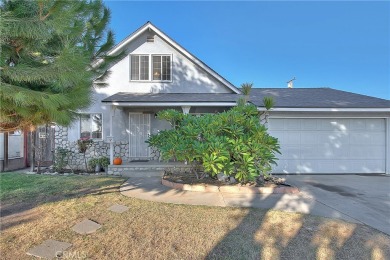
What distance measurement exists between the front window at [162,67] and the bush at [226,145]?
510cm

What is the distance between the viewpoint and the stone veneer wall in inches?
451

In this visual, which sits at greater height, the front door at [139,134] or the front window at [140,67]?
the front window at [140,67]

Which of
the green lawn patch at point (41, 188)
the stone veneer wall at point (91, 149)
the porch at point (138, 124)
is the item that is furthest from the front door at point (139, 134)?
the green lawn patch at point (41, 188)

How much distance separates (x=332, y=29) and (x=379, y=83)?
6296 mm

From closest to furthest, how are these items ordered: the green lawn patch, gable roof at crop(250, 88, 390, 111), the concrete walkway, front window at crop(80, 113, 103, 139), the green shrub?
the concrete walkway
the green lawn patch
gable roof at crop(250, 88, 390, 111)
the green shrub
front window at crop(80, 113, 103, 139)

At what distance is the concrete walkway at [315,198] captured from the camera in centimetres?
509

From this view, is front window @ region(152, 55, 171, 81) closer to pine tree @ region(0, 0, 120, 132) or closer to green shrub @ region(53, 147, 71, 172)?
green shrub @ region(53, 147, 71, 172)

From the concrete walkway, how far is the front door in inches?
135

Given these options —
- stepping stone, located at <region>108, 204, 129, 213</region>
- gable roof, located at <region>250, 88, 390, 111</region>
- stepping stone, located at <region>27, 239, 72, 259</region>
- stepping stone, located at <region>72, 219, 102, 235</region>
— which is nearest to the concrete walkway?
stepping stone, located at <region>108, 204, 129, 213</region>

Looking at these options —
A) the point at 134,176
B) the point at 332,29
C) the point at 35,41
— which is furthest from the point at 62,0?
the point at 332,29

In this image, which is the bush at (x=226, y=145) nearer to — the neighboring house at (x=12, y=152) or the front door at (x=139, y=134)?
the front door at (x=139, y=134)

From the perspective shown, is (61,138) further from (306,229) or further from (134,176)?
(306,229)

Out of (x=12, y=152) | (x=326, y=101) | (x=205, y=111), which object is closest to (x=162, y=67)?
(x=205, y=111)

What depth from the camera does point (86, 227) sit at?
409 cm
